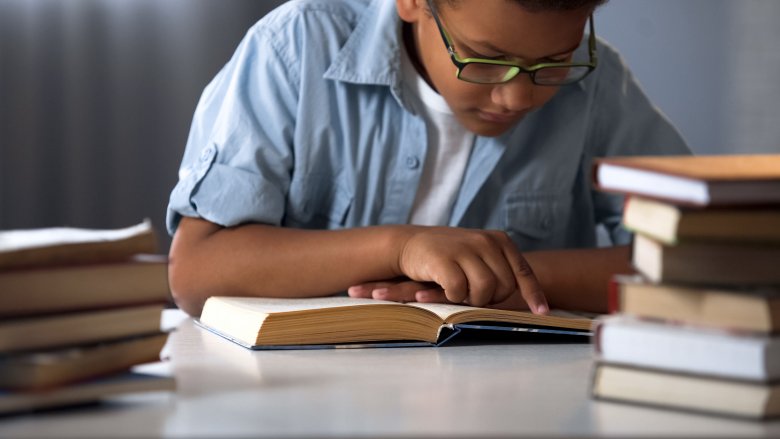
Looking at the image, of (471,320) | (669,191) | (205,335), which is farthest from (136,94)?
(669,191)

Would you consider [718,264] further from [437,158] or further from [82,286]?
[437,158]

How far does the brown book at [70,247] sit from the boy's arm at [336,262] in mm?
420

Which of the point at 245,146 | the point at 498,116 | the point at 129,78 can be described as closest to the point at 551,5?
the point at 498,116

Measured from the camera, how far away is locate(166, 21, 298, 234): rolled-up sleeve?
1.25m

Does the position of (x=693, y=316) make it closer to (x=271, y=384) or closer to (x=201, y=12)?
(x=271, y=384)

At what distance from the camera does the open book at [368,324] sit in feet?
3.02

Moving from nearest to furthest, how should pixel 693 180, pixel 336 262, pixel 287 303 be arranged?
pixel 693 180
pixel 287 303
pixel 336 262

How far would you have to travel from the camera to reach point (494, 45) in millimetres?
1143

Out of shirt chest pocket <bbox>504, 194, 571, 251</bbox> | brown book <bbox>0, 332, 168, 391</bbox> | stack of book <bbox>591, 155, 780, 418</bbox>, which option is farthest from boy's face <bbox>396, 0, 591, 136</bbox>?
brown book <bbox>0, 332, 168, 391</bbox>

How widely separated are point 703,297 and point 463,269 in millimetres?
430

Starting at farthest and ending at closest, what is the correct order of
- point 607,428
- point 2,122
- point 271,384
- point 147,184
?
point 147,184 < point 2,122 < point 271,384 < point 607,428

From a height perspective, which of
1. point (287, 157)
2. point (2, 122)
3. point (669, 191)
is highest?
point (669, 191)

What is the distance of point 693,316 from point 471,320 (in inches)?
12.2

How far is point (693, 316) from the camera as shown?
2.12 ft
